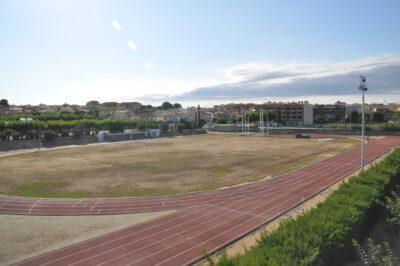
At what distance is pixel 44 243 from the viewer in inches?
730

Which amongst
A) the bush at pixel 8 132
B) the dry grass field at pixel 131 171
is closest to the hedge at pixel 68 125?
the bush at pixel 8 132

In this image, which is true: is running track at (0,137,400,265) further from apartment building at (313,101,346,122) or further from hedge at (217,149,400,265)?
apartment building at (313,101,346,122)

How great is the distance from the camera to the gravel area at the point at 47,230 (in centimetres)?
1780

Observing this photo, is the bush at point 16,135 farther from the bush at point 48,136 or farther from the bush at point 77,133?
the bush at point 77,133

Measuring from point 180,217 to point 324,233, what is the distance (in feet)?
37.6

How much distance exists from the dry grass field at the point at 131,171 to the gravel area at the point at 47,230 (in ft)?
19.5

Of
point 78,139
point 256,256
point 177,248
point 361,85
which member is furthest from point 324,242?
point 78,139

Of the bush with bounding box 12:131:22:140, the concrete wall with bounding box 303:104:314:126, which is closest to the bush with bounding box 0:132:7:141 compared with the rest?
the bush with bounding box 12:131:22:140

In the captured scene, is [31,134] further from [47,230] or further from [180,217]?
[180,217]

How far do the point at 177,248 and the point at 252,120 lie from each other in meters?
127

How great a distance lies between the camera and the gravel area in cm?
1780

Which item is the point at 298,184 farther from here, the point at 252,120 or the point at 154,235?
the point at 252,120

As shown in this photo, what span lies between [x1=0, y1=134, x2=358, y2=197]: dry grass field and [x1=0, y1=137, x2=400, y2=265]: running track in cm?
274

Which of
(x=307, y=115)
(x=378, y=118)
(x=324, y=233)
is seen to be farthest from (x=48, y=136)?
(x=378, y=118)
